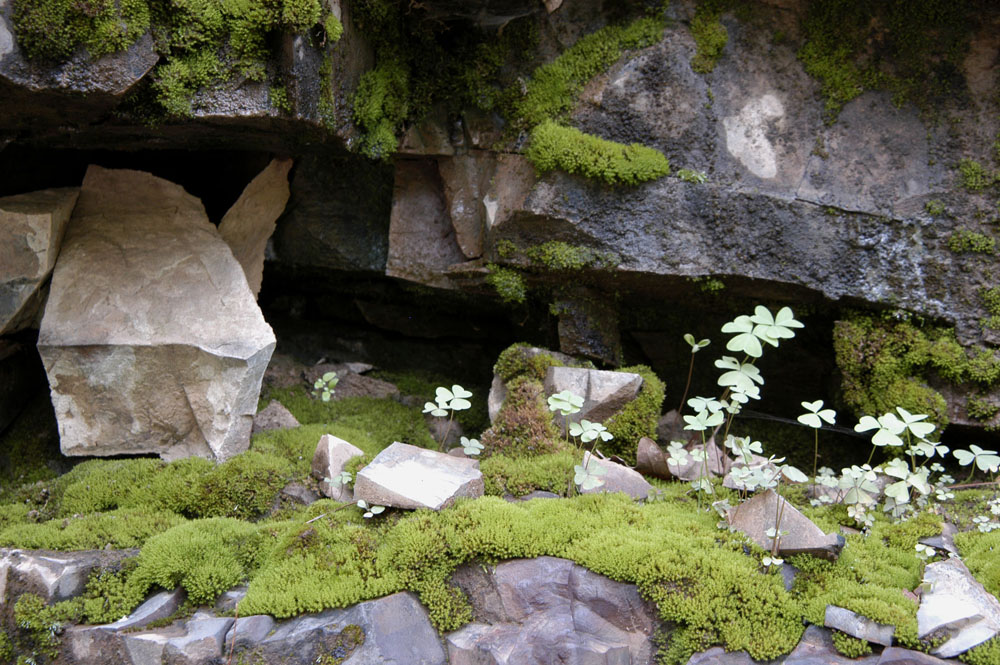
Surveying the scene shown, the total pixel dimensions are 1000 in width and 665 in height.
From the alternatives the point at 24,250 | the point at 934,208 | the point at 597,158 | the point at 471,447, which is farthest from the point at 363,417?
the point at 934,208

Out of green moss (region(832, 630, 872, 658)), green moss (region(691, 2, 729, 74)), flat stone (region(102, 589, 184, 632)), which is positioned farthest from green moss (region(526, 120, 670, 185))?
flat stone (region(102, 589, 184, 632))

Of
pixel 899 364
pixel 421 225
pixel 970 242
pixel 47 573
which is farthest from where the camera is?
pixel 421 225

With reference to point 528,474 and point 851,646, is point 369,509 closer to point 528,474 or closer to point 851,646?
point 528,474

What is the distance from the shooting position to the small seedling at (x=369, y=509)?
394 cm

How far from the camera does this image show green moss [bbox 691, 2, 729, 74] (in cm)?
552

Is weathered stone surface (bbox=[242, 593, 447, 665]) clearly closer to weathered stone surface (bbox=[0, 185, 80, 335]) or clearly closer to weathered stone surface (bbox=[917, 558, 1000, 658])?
weathered stone surface (bbox=[917, 558, 1000, 658])

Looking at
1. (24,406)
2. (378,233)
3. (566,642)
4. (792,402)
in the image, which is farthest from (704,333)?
(24,406)

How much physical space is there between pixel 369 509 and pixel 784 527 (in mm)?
2187

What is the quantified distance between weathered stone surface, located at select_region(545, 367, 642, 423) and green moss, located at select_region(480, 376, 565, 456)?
163mm

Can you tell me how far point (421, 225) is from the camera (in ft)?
20.3

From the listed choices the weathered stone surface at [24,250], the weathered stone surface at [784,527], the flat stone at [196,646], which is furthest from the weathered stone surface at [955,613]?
the weathered stone surface at [24,250]

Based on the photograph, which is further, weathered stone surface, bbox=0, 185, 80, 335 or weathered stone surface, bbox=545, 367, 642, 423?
weathered stone surface, bbox=545, 367, 642, 423

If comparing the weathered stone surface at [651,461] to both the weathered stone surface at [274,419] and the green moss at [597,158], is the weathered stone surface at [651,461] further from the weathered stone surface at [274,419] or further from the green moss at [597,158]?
the weathered stone surface at [274,419]

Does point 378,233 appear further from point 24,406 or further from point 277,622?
point 277,622
